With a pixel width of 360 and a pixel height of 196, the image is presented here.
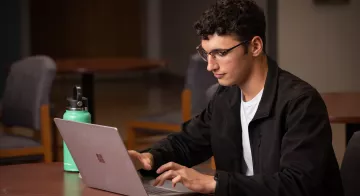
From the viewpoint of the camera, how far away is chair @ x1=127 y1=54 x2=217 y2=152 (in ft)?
16.0

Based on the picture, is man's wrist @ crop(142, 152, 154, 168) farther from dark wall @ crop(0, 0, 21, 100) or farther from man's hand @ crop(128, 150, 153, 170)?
dark wall @ crop(0, 0, 21, 100)

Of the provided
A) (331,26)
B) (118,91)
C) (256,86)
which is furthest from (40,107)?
(118,91)

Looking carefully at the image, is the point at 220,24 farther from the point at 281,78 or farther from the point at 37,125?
the point at 37,125

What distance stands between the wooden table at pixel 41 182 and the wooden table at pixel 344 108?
4.51 ft

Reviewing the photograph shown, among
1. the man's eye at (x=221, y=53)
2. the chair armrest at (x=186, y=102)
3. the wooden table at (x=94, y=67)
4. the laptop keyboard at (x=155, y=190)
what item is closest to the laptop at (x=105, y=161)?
the laptop keyboard at (x=155, y=190)

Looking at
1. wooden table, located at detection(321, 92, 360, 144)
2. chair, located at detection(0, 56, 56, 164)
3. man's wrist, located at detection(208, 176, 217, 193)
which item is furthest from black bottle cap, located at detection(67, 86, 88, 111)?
chair, located at detection(0, 56, 56, 164)

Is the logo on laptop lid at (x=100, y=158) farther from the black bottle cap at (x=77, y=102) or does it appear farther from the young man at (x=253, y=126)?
the black bottle cap at (x=77, y=102)

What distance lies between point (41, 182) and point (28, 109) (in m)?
2.18

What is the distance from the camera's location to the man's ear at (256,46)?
2082 millimetres

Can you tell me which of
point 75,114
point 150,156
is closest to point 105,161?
point 150,156

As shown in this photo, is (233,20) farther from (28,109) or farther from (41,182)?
(28,109)

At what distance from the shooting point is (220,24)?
205cm

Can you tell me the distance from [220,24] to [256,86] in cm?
22

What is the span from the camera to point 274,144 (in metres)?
2.06
